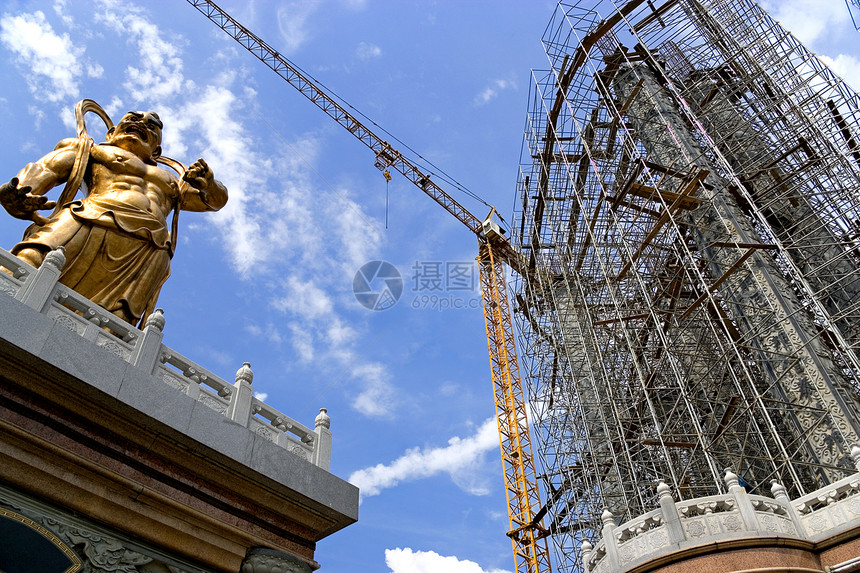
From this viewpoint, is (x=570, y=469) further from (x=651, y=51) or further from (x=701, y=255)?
(x=651, y=51)

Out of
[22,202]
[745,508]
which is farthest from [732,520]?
[22,202]

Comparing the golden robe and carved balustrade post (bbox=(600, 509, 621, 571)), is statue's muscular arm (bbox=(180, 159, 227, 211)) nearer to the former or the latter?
the golden robe

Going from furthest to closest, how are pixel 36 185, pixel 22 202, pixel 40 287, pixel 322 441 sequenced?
pixel 36 185
pixel 22 202
pixel 322 441
pixel 40 287

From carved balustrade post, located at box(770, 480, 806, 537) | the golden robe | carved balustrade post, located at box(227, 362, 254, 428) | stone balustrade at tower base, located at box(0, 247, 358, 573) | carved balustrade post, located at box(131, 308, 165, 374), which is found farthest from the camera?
carved balustrade post, located at box(770, 480, 806, 537)

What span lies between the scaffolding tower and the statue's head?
13.0 meters

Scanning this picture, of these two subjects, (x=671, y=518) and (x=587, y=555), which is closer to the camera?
(x=671, y=518)

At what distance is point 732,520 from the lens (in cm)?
1088

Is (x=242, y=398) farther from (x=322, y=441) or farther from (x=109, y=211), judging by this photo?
(x=109, y=211)

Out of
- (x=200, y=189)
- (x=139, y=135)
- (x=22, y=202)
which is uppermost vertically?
(x=139, y=135)

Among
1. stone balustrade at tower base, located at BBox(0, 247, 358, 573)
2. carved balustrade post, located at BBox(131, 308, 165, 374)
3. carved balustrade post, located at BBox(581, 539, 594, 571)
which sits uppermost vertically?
carved balustrade post, located at BBox(131, 308, 165, 374)

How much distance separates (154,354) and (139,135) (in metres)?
6.37

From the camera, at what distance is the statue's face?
483 inches

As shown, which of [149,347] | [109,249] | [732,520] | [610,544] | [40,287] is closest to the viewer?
[40,287]

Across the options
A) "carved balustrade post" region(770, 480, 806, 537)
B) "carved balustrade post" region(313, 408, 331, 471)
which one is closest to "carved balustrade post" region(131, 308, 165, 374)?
"carved balustrade post" region(313, 408, 331, 471)
